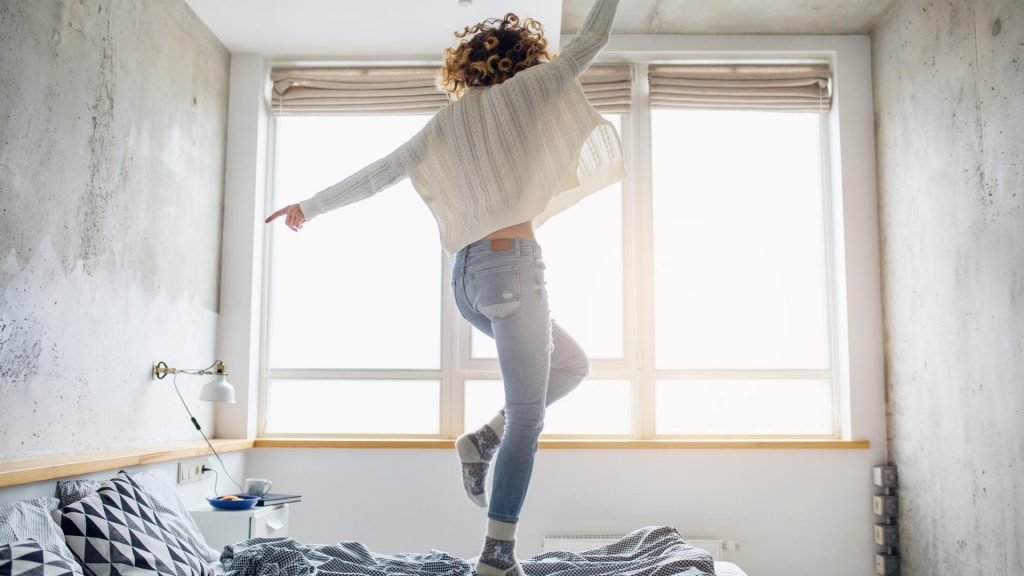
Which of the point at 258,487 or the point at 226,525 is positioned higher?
the point at 258,487

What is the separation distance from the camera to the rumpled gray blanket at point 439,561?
2115 millimetres

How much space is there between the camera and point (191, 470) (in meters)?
3.42

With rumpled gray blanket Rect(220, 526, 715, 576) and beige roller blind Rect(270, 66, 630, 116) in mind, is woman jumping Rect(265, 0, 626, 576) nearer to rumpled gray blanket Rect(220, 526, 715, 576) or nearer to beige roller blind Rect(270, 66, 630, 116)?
rumpled gray blanket Rect(220, 526, 715, 576)

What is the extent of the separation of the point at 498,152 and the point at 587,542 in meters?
2.33

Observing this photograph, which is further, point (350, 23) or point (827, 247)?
point (827, 247)

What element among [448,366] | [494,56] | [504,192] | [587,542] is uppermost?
[494,56]

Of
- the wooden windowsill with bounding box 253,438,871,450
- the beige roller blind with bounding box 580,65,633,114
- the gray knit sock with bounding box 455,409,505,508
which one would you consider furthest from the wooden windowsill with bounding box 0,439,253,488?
the beige roller blind with bounding box 580,65,633,114

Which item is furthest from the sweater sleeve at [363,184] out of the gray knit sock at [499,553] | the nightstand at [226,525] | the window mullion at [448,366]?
the window mullion at [448,366]

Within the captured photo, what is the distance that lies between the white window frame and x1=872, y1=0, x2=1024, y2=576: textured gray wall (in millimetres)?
94

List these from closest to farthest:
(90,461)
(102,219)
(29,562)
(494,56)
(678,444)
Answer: (29,562) → (494,56) → (90,461) → (102,219) → (678,444)

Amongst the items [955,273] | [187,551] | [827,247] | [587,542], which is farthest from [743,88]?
[187,551]

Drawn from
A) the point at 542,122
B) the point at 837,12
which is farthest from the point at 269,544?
the point at 837,12

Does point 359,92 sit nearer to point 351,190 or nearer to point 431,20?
point 431,20

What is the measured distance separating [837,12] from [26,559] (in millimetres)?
4010
